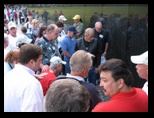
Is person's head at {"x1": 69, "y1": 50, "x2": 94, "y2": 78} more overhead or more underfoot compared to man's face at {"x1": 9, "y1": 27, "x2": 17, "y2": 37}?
more underfoot

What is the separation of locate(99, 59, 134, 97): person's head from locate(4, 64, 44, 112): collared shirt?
661mm

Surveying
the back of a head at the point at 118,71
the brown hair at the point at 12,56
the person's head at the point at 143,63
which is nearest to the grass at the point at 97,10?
the person's head at the point at 143,63

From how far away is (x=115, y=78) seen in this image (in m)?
2.56

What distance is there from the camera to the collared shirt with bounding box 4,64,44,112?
2676 mm

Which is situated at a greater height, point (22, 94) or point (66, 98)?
point (66, 98)

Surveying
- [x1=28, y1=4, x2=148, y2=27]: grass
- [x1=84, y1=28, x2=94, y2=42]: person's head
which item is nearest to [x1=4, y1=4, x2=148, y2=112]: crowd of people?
[x1=84, y1=28, x2=94, y2=42]: person's head

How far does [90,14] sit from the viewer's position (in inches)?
357

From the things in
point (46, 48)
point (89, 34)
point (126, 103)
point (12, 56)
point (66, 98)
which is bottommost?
point (126, 103)

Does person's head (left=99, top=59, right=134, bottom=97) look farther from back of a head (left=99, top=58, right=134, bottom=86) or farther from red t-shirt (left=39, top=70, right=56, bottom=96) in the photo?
red t-shirt (left=39, top=70, right=56, bottom=96)

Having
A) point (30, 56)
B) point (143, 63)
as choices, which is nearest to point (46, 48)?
point (30, 56)

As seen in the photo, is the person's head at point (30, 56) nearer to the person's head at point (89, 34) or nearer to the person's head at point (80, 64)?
the person's head at point (80, 64)

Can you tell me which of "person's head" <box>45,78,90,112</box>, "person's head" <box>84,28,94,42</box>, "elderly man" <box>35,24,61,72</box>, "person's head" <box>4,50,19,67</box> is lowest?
"person's head" <box>45,78,90,112</box>

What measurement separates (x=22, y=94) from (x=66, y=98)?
97 cm

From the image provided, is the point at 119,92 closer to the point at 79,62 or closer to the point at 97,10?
the point at 79,62
